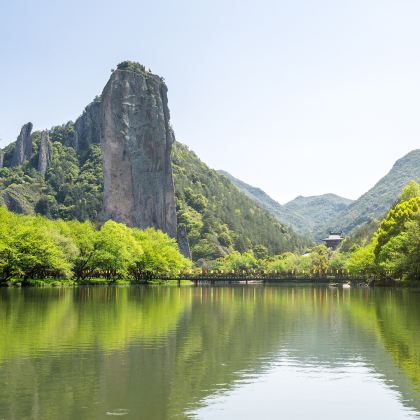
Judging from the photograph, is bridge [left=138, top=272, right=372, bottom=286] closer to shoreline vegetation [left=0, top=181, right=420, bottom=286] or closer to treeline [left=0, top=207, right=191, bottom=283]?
shoreline vegetation [left=0, top=181, right=420, bottom=286]

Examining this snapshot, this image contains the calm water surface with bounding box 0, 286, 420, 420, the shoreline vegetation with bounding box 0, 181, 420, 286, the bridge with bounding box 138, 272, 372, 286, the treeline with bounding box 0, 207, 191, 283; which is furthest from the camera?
the bridge with bounding box 138, 272, 372, 286

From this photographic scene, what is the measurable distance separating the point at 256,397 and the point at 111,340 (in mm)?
12227

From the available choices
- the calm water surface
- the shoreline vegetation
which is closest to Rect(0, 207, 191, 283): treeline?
the shoreline vegetation

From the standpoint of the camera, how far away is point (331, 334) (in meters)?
32.8

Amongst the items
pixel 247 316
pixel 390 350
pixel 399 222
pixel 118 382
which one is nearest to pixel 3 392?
pixel 118 382

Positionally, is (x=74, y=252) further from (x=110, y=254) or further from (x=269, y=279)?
(x=269, y=279)

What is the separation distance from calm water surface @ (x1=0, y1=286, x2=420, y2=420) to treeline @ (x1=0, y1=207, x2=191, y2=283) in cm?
5585

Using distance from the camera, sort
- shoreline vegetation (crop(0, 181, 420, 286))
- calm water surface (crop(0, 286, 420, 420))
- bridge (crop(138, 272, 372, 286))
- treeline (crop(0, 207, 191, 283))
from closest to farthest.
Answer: calm water surface (crop(0, 286, 420, 420)), shoreline vegetation (crop(0, 181, 420, 286)), treeline (crop(0, 207, 191, 283)), bridge (crop(138, 272, 372, 286))

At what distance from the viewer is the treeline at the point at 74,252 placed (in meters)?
91.6

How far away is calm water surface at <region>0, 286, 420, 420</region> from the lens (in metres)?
16.6

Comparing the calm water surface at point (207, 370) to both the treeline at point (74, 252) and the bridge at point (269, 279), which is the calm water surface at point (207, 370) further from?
A: the bridge at point (269, 279)

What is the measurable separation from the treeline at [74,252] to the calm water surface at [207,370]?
55.9 meters

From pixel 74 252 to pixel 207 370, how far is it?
Answer: 89070 millimetres

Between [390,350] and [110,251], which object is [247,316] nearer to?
[390,350]
